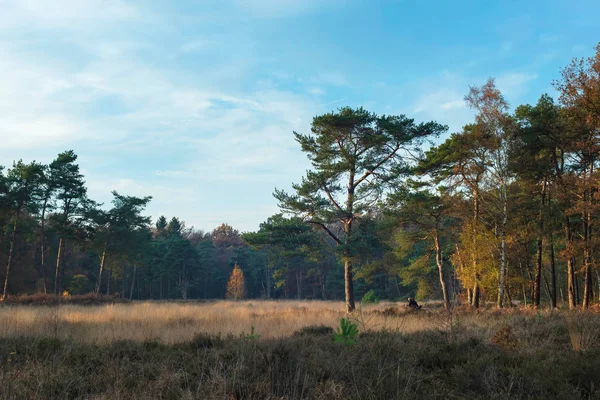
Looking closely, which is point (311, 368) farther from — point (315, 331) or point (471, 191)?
point (471, 191)

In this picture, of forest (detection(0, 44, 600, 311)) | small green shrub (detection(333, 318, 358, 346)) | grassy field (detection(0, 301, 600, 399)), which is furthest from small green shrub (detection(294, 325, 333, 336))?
forest (detection(0, 44, 600, 311))

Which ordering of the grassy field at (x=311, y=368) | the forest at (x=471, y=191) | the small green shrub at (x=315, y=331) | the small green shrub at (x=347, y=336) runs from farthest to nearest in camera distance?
1. the forest at (x=471, y=191)
2. the small green shrub at (x=315, y=331)
3. the small green shrub at (x=347, y=336)
4. the grassy field at (x=311, y=368)

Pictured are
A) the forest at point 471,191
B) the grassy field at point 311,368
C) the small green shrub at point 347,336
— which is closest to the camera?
the grassy field at point 311,368

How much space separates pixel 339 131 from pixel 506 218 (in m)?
8.73

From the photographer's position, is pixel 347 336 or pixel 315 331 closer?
pixel 347 336

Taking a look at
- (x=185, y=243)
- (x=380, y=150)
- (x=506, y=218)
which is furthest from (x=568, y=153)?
(x=185, y=243)

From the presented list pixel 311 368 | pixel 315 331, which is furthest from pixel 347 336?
pixel 315 331

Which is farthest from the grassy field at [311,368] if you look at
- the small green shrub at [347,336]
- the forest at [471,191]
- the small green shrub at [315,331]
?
the forest at [471,191]

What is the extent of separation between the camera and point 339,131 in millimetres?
18844

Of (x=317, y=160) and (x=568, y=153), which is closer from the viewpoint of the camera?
(x=568, y=153)

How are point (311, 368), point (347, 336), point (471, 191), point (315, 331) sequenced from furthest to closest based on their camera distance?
point (471, 191) → point (315, 331) → point (347, 336) → point (311, 368)

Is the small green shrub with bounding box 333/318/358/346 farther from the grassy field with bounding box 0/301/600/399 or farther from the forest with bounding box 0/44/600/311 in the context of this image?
the forest with bounding box 0/44/600/311

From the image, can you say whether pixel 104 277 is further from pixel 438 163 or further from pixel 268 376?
pixel 268 376

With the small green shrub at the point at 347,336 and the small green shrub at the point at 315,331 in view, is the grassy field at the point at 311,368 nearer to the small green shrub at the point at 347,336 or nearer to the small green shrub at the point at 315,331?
the small green shrub at the point at 347,336
